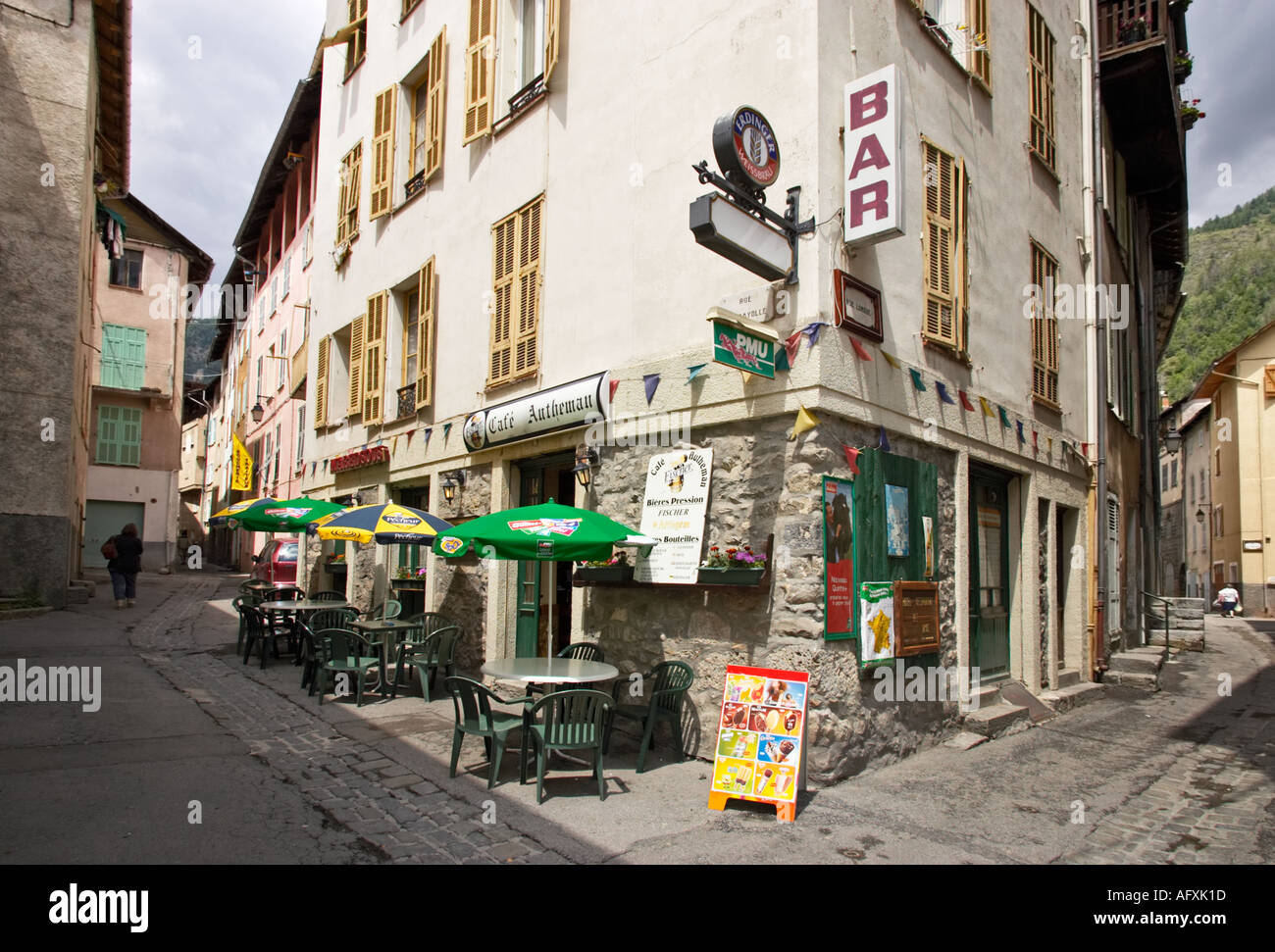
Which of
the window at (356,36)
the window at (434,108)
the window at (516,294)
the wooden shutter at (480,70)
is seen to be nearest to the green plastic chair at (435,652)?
the window at (516,294)

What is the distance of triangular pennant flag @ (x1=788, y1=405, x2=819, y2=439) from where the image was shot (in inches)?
247

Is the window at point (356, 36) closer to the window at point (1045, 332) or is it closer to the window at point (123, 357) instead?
the window at point (1045, 332)

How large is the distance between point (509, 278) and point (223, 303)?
31.1 m

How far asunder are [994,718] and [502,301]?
272 inches

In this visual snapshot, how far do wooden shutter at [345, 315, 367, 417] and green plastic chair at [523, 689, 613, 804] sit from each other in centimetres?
936

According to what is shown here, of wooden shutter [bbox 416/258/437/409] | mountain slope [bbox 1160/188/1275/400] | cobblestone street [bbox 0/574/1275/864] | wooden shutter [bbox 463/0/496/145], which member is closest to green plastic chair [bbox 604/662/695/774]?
cobblestone street [bbox 0/574/1275/864]

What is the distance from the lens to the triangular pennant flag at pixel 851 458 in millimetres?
6629

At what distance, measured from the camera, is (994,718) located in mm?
8055

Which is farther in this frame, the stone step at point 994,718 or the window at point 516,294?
the window at point 516,294

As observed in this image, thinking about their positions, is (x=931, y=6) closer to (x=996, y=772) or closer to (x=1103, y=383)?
(x=1103, y=383)

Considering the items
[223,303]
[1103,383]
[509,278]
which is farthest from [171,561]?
[1103,383]

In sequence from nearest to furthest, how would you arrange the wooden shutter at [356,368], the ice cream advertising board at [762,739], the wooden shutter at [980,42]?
1. the ice cream advertising board at [762,739]
2. the wooden shutter at [980,42]
3. the wooden shutter at [356,368]

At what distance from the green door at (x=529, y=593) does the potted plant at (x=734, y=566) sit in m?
3.35

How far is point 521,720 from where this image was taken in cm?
598
